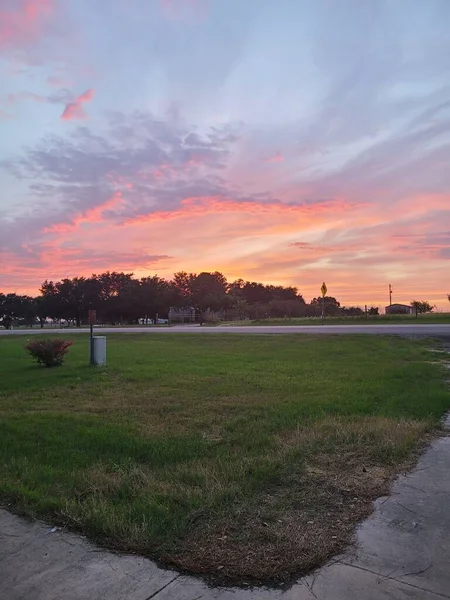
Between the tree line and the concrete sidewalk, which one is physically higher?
the tree line

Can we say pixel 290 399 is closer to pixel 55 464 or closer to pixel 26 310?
pixel 55 464

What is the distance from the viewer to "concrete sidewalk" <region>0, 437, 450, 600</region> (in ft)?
8.56

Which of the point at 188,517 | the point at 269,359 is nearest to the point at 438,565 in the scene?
the point at 188,517

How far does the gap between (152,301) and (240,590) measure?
73944mm

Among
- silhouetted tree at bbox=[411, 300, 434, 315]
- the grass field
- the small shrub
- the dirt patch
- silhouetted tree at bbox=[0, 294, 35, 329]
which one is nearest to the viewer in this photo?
the dirt patch

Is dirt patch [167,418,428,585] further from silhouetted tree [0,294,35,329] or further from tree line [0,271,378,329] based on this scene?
silhouetted tree [0,294,35,329]

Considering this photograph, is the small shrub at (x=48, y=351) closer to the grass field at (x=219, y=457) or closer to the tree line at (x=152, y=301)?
the grass field at (x=219, y=457)

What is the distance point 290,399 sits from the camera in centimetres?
802

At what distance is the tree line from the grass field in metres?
50.3

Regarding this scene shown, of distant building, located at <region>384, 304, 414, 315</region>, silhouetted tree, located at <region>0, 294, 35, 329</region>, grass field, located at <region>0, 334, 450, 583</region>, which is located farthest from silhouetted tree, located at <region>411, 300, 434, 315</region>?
silhouetted tree, located at <region>0, 294, 35, 329</region>

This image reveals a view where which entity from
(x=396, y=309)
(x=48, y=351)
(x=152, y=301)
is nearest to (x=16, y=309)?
(x=152, y=301)

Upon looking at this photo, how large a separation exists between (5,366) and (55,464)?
10.8 m

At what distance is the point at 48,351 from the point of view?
14.0 meters

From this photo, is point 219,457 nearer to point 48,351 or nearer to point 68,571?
point 68,571
